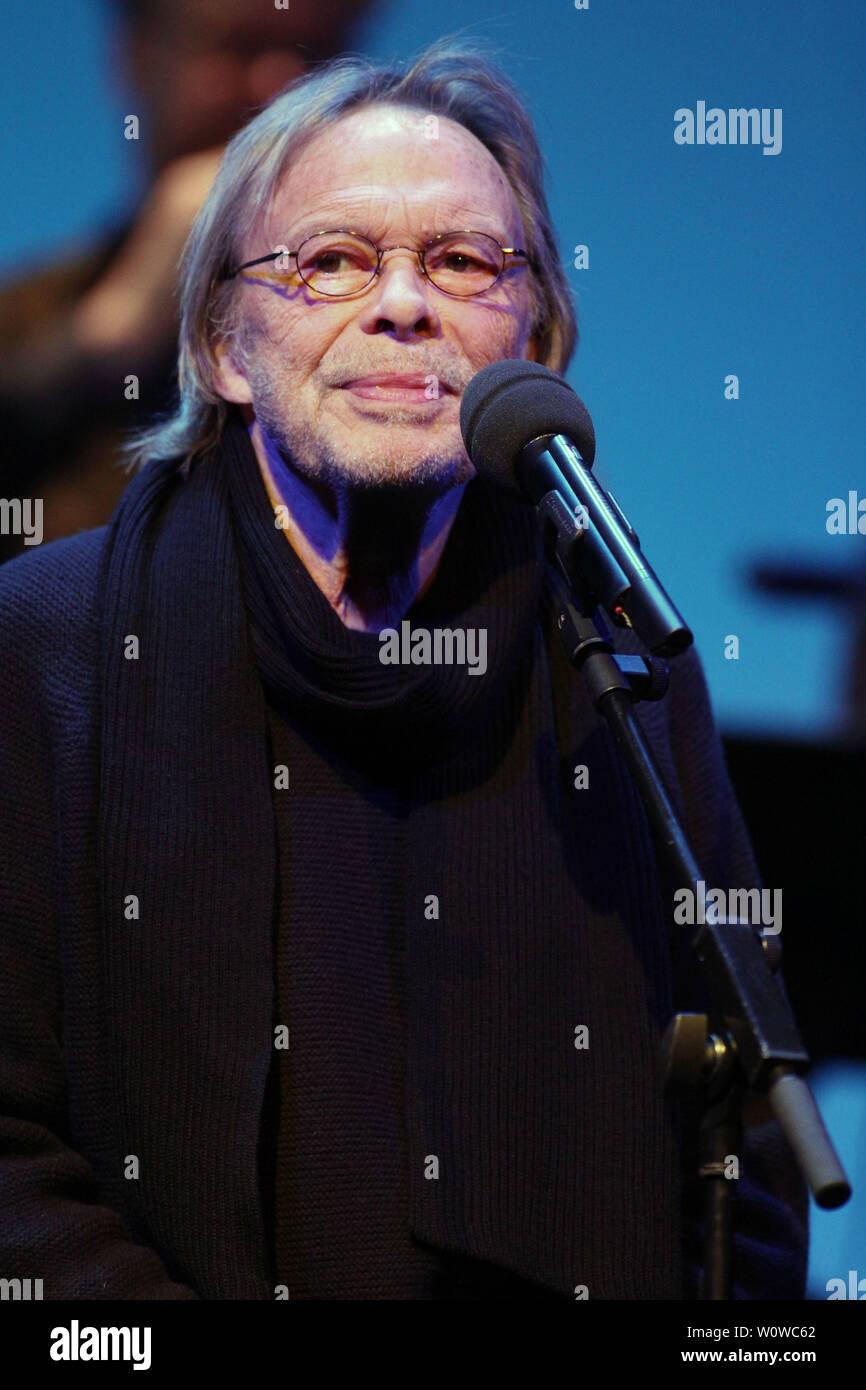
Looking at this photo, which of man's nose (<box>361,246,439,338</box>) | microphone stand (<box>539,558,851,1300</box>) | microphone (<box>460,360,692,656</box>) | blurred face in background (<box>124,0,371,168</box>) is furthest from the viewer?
blurred face in background (<box>124,0,371,168</box>)

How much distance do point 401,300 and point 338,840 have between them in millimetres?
611

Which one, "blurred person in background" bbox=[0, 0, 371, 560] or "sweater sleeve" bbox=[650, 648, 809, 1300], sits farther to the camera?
"blurred person in background" bbox=[0, 0, 371, 560]

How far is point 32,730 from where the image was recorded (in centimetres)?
169

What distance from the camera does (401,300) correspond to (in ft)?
5.41

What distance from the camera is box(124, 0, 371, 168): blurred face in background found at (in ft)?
6.63

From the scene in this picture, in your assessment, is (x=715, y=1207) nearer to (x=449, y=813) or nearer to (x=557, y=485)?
(x=557, y=485)

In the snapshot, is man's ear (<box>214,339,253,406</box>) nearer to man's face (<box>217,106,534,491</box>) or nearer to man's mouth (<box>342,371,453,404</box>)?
man's face (<box>217,106,534,491</box>)

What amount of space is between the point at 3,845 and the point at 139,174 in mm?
967

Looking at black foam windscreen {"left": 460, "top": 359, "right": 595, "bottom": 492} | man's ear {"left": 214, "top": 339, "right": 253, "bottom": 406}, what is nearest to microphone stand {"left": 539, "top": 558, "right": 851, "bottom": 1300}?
black foam windscreen {"left": 460, "top": 359, "right": 595, "bottom": 492}

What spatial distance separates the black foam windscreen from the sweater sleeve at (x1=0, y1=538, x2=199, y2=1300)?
61cm

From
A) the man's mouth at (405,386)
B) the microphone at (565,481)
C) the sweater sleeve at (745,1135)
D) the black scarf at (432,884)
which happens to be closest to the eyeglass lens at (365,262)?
the man's mouth at (405,386)

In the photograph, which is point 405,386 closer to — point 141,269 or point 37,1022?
point 141,269

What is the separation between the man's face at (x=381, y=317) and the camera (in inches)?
65.3

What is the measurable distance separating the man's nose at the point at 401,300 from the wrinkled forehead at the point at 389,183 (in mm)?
35
